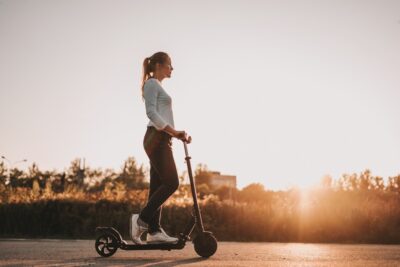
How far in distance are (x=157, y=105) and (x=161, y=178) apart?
83cm

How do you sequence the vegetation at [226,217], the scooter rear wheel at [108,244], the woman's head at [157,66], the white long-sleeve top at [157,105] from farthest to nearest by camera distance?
the vegetation at [226,217] → the woman's head at [157,66] → the scooter rear wheel at [108,244] → the white long-sleeve top at [157,105]

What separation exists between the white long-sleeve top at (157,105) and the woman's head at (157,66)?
0.44ft

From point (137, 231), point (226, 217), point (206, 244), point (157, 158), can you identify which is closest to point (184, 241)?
point (206, 244)

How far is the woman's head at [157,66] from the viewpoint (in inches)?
212

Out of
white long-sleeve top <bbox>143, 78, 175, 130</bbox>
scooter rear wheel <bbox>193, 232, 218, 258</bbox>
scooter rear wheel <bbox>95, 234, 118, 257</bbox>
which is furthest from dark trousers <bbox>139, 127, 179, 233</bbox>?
scooter rear wheel <bbox>193, 232, 218, 258</bbox>

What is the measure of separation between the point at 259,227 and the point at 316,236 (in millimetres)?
1491

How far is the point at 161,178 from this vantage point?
516 centimetres

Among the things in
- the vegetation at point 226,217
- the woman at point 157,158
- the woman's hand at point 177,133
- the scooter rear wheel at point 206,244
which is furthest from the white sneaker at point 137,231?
the vegetation at point 226,217

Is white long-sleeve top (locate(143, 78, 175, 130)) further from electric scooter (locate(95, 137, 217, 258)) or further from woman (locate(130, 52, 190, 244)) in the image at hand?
electric scooter (locate(95, 137, 217, 258))

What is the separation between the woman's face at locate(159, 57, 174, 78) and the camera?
540 centimetres

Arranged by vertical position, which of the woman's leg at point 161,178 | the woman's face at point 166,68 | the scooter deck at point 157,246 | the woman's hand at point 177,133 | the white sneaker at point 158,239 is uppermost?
the woman's face at point 166,68

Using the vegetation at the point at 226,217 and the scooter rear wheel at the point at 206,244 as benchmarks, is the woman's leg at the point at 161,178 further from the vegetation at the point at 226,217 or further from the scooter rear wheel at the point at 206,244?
the vegetation at the point at 226,217

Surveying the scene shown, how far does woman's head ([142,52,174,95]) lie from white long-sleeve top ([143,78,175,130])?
134 millimetres

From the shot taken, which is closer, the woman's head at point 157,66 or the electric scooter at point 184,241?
the electric scooter at point 184,241
